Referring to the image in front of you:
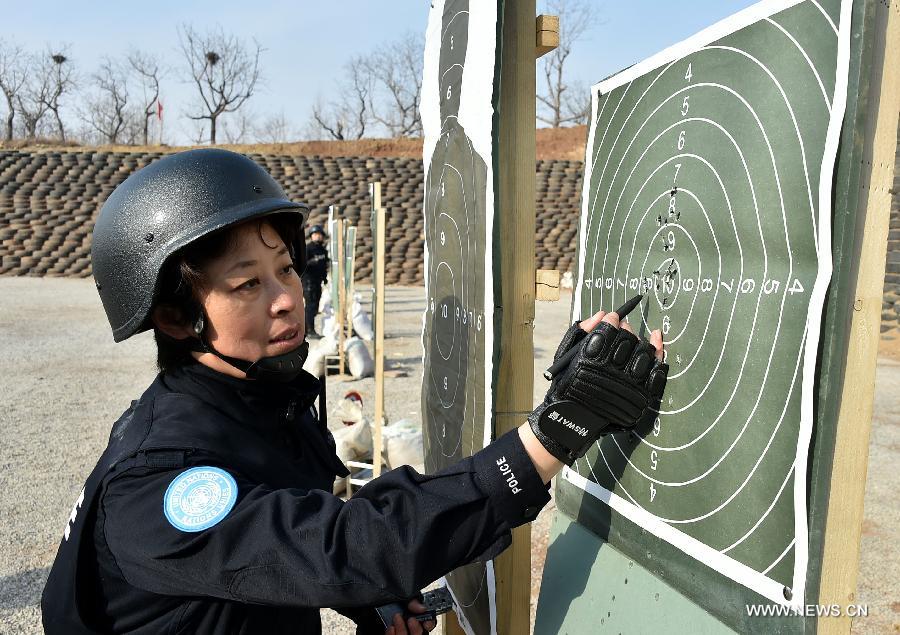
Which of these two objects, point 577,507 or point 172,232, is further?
point 577,507

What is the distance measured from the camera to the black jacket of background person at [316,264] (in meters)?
9.59

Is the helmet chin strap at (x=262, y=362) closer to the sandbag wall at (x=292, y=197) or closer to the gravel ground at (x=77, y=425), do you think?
the gravel ground at (x=77, y=425)

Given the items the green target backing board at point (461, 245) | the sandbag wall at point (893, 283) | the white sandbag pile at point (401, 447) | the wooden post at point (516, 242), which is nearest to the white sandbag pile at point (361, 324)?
the white sandbag pile at point (401, 447)

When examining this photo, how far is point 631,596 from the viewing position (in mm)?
1309

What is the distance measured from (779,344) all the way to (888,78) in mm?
356

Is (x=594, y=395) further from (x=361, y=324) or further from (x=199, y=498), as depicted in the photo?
(x=361, y=324)

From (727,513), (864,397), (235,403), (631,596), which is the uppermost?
(864,397)

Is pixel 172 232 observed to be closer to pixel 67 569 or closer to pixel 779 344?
pixel 67 569

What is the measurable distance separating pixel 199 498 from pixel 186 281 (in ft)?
1.42

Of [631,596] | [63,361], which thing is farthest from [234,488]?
[63,361]

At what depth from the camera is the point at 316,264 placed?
31.8ft

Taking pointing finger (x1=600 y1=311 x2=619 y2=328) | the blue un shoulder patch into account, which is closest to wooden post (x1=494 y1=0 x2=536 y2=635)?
pointing finger (x1=600 y1=311 x2=619 y2=328)

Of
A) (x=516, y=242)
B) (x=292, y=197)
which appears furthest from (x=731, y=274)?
(x=292, y=197)

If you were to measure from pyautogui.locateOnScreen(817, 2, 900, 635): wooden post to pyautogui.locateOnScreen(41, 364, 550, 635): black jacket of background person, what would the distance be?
0.38 metres
